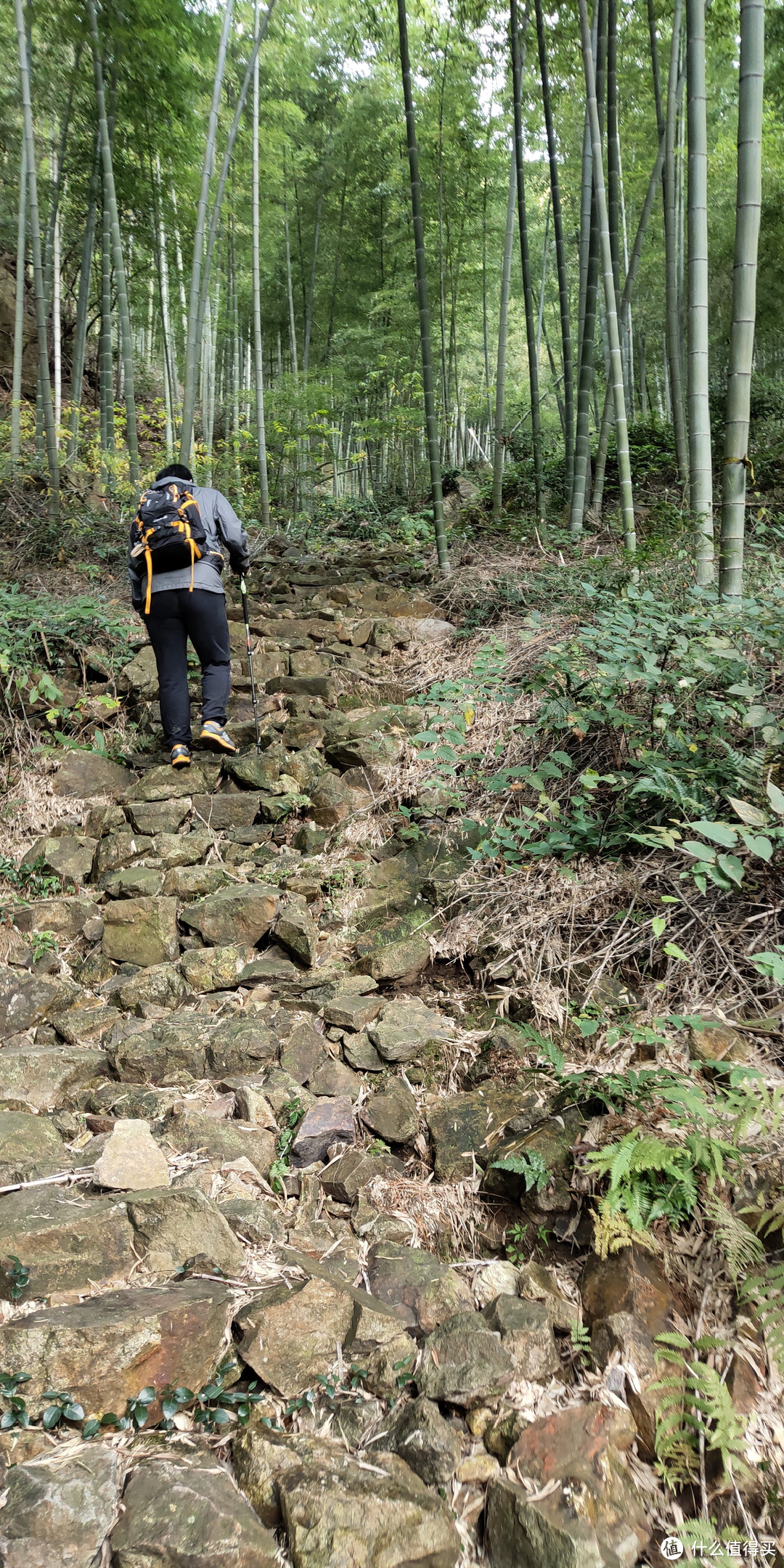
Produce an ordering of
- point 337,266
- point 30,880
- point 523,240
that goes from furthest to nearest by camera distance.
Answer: point 337,266 < point 523,240 < point 30,880

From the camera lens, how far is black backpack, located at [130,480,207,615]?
3.82m

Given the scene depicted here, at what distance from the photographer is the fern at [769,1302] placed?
131cm

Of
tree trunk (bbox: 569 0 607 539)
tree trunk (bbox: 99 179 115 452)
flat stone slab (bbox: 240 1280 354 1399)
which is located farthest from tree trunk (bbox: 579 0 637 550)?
flat stone slab (bbox: 240 1280 354 1399)

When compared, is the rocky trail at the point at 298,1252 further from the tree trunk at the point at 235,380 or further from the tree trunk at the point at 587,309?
the tree trunk at the point at 235,380

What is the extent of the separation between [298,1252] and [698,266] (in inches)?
156

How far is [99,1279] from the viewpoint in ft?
4.99

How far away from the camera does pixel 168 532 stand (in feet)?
12.5

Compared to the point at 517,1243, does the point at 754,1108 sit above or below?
above

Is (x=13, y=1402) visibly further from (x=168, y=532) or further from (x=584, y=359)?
(x=584, y=359)

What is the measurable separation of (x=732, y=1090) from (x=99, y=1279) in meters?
1.38

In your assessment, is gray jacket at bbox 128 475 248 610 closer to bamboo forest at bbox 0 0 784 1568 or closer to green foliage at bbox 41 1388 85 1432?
bamboo forest at bbox 0 0 784 1568

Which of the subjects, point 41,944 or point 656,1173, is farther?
point 41,944

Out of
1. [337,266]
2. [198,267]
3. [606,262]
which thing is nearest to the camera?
[606,262]

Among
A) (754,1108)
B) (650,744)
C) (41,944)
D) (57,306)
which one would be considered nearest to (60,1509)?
(754,1108)
